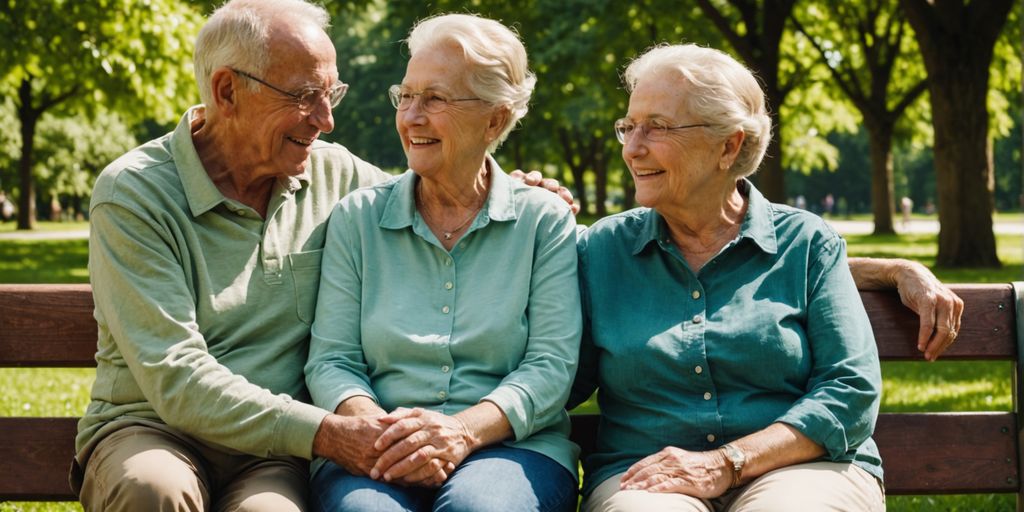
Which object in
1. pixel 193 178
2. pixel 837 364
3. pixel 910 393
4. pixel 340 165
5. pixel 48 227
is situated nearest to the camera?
pixel 837 364

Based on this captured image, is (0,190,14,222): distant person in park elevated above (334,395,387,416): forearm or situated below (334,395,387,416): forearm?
above

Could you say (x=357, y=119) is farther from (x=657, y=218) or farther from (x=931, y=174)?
(x=931, y=174)

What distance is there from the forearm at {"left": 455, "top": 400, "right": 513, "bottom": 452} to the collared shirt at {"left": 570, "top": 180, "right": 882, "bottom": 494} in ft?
1.19

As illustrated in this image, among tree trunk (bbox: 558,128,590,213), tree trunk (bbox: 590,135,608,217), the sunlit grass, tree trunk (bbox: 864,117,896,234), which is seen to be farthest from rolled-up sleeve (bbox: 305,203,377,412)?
the sunlit grass

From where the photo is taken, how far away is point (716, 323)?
3281mm

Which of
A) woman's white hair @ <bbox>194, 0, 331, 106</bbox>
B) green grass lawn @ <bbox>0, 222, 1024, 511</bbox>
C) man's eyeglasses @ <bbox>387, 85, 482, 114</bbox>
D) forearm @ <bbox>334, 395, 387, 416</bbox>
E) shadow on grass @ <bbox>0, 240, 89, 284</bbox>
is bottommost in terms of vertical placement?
green grass lawn @ <bbox>0, 222, 1024, 511</bbox>

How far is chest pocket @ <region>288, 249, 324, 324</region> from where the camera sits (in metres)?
3.40

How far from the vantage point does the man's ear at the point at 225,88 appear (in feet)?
11.1

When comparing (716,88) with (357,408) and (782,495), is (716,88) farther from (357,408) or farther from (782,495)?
(357,408)

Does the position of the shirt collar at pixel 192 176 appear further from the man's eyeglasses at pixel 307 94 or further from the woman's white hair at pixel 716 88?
the woman's white hair at pixel 716 88

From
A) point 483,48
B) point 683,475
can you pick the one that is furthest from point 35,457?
point 683,475

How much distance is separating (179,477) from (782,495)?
1.58 meters

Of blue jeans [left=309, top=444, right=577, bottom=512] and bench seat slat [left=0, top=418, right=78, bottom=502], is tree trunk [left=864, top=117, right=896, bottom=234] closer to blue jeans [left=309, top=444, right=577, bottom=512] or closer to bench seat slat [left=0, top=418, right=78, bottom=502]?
blue jeans [left=309, top=444, right=577, bottom=512]

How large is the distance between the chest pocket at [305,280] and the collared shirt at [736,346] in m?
0.84
